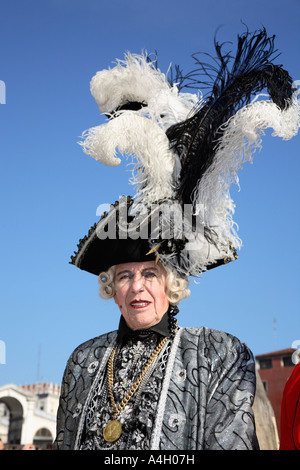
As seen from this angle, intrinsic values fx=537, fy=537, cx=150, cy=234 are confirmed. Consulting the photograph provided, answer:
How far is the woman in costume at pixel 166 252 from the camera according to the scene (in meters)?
3.66

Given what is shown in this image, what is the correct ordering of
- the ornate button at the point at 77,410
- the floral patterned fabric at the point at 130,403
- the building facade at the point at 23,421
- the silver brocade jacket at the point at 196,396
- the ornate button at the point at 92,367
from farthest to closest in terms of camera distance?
the building facade at the point at 23,421, the ornate button at the point at 92,367, the ornate button at the point at 77,410, the floral patterned fabric at the point at 130,403, the silver brocade jacket at the point at 196,396

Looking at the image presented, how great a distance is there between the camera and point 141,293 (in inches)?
158

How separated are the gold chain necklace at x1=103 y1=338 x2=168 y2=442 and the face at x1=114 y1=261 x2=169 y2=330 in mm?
225

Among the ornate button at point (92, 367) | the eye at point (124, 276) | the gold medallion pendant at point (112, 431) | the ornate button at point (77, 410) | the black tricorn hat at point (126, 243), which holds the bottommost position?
the gold medallion pendant at point (112, 431)

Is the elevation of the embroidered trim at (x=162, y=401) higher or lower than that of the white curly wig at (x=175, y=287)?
lower

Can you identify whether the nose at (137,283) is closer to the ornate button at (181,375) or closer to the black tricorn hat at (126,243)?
the black tricorn hat at (126,243)

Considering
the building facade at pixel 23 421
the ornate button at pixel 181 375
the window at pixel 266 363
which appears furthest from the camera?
the window at pixel 266 363

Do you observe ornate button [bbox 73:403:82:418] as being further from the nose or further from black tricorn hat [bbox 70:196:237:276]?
black tricorn hat [bbox 70:196:237:276]

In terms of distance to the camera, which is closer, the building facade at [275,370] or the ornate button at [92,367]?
the ornate button at [92,367]

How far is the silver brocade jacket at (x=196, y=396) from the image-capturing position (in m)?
3.42

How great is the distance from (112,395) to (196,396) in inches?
25.5

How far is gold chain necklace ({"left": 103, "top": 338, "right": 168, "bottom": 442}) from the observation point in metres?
3.63

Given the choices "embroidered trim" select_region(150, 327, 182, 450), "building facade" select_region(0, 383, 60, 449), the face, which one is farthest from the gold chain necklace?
"building facade" select_region(0, 383, 60, 449)

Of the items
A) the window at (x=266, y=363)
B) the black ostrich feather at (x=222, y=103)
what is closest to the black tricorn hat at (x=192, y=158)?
the black ostrich feather at (x=222, y=103)
